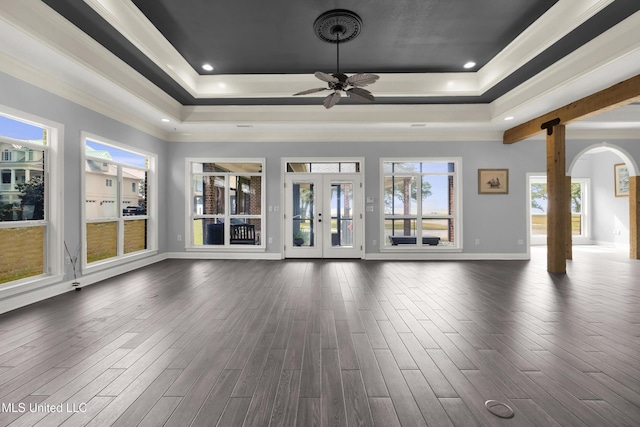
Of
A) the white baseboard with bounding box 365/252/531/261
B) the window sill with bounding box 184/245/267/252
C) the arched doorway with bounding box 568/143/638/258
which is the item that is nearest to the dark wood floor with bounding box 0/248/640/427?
the white baseboard with bounding box 365/252/531/261

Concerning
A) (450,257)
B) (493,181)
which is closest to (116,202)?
(450,257)

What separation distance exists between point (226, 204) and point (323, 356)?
213 inches

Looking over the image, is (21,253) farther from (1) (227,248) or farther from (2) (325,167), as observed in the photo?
(2) (325,167)

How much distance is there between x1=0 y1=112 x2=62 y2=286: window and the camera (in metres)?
3.60

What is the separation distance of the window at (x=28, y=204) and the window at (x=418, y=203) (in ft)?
19.5

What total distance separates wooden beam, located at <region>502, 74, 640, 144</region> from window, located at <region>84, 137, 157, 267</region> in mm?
7683

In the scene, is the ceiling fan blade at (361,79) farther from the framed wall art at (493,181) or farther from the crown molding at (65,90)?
Result: the framed wall art at (493,181)

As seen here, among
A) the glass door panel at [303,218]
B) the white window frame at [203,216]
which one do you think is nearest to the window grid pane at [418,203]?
the glass door panel at [303,218]

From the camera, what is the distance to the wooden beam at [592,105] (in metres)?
4.03

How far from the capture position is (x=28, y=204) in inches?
153

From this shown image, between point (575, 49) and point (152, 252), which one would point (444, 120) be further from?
point (152, 252)

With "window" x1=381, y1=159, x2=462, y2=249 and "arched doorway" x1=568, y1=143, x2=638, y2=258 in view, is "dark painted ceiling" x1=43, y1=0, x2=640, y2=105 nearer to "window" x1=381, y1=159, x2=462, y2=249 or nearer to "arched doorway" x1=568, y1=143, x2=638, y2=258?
"window" x1=381, y1=159, x2=462, y2=249

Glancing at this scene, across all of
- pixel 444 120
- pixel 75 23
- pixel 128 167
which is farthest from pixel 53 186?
pixel 444 120

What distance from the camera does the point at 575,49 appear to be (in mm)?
4008
